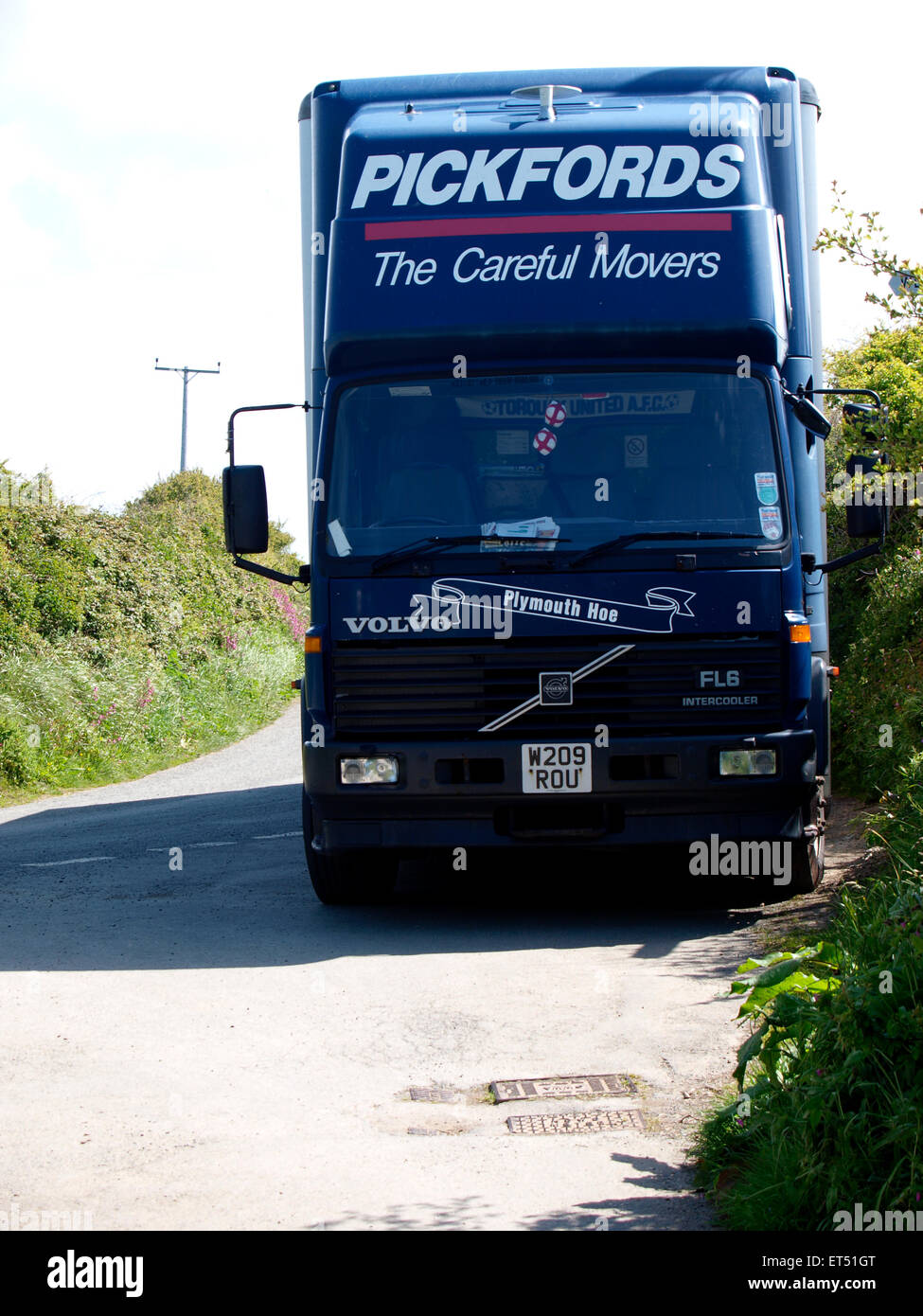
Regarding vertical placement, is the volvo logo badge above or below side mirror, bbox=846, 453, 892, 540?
below

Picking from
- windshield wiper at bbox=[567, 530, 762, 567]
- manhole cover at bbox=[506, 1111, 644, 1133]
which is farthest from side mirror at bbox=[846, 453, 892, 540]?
manhole cover at bbox=[506, 1111, 644, 1133]

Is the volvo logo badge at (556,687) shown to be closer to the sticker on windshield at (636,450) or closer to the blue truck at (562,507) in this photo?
the blue truck at (562,507)

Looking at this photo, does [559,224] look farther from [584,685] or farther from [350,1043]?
[350,1043]

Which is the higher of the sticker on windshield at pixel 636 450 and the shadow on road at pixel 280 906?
the sticker on windshield at pixel 636 450

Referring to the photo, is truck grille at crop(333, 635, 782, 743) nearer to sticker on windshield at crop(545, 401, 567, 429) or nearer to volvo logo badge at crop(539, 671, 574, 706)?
volvo logo badge at crop(539, 671, 574, 706)

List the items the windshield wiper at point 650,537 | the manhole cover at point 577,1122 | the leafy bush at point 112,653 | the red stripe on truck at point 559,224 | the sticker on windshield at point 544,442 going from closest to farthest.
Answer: the manhole cover at point 577,1122 → the windshield wiper at point 650,537 → the sticker on windshield at point 544,442 → the red stripe on truck at point 559,224 → the leafy bush at point 112,653

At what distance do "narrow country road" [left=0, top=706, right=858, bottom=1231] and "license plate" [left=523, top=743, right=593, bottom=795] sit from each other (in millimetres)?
845

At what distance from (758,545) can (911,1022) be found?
4.24 metres

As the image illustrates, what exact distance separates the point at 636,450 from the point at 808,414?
3.56 ft

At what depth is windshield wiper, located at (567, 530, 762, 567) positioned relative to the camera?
7645 millimetres

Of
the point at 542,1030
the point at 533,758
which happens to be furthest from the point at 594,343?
the point at 542,1030

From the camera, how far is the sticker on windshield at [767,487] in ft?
25.6

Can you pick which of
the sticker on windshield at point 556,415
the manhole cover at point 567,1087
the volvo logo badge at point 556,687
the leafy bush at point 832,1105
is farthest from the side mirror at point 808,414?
the leafy bush at point 832,1105

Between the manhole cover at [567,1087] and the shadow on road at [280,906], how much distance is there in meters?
1.59
